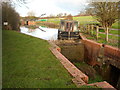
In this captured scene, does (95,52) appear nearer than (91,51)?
Yes

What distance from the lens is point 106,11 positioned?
13445mm

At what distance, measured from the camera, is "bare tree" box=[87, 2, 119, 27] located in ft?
42.5

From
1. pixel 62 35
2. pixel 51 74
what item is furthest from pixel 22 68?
pixel 62 35

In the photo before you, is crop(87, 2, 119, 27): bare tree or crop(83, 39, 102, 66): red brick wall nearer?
crop(83, 39, 102, 66): red brick wall

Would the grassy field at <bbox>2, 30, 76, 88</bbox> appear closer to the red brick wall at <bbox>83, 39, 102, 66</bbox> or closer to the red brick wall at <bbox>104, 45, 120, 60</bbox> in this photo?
the red brick wall at <bbox>104, 45, 120, 60</bbox>

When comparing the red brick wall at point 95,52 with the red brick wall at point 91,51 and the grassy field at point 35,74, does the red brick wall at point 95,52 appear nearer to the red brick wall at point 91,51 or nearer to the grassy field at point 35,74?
the red brick wall at point 91,51

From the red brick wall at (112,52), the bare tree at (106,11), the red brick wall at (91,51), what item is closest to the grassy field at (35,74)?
the red brick wall at (112,52)

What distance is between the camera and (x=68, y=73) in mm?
3756

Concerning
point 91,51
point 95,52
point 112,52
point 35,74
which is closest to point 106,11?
point 91,51

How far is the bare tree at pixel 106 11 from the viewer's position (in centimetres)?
1296

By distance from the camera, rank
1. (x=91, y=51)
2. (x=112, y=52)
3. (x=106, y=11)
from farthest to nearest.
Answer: (x=106, y=11) < (x=91, y=51) < (x=112, y=52)

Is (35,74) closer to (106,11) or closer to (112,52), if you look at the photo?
(112,52)

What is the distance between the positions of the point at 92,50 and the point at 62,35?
197 inches

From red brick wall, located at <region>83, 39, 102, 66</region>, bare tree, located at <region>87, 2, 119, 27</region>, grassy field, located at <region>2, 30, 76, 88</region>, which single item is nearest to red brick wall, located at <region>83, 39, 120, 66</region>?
red brick wall, located at <region>83, 39, 102, 66</region>
